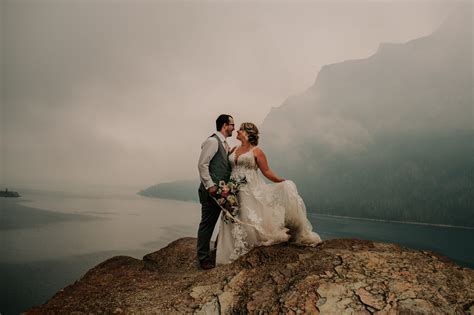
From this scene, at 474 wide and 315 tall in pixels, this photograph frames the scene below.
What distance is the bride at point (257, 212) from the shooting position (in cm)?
657

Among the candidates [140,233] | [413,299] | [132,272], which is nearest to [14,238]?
[140,233]

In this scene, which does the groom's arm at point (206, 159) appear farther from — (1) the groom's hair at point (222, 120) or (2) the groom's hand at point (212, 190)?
(1) the groom's hair at point (222, 120)

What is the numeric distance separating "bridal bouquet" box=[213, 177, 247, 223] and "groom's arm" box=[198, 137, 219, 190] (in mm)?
261

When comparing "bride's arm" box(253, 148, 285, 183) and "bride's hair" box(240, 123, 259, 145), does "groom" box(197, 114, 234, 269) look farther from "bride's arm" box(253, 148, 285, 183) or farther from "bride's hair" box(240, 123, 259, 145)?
"bride's arm" box(253, 148, 285, 183)

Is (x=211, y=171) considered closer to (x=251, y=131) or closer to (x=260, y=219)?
(x=251, y=131)

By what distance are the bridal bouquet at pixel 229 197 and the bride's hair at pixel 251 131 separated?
3.23 feet

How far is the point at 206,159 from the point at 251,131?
1.34 metres

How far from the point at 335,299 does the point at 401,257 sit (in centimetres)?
200

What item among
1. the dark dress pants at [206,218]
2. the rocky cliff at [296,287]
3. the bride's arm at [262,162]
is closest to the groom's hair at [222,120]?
the bride's arm at [262,162]

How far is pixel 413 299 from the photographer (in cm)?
388

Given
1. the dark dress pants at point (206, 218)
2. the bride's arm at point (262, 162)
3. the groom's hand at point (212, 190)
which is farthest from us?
the bride's arm at point (262, 162)

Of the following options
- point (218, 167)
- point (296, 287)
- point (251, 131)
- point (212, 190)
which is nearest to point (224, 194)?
point (212, 190)

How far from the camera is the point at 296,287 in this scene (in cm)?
452

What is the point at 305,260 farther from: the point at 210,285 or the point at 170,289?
the point at 170,289
